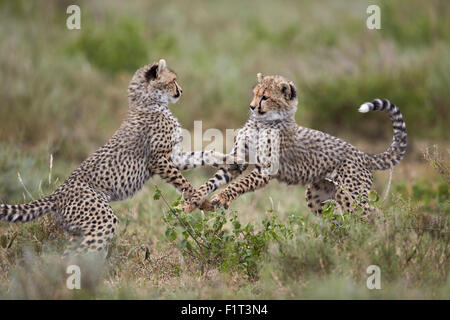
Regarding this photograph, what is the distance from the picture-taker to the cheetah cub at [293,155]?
4871 millimetres

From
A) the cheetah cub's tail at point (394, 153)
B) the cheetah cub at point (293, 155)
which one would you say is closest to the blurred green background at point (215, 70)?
the cheetah cub at point (293, 155)

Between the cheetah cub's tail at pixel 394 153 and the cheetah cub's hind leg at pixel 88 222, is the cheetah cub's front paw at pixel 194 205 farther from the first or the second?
the cheetah cub's tail at pixel 394 153

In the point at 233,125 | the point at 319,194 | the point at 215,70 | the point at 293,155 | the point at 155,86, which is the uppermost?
the point at 215,70

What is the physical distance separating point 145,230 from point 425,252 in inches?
99.9

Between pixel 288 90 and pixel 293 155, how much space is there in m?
0.51

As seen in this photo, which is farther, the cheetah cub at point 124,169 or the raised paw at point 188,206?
the raised paw at point 188,206

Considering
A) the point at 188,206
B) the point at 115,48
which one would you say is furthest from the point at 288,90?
the point at 115,48

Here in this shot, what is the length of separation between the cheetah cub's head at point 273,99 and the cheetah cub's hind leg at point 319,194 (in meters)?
0.60

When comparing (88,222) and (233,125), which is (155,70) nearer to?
(88,222)

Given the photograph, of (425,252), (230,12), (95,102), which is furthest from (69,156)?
(230,12)

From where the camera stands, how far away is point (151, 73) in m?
5.16

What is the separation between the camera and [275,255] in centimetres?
419

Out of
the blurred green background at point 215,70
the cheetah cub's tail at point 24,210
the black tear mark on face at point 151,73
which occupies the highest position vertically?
the blurred green background at point 215,70
